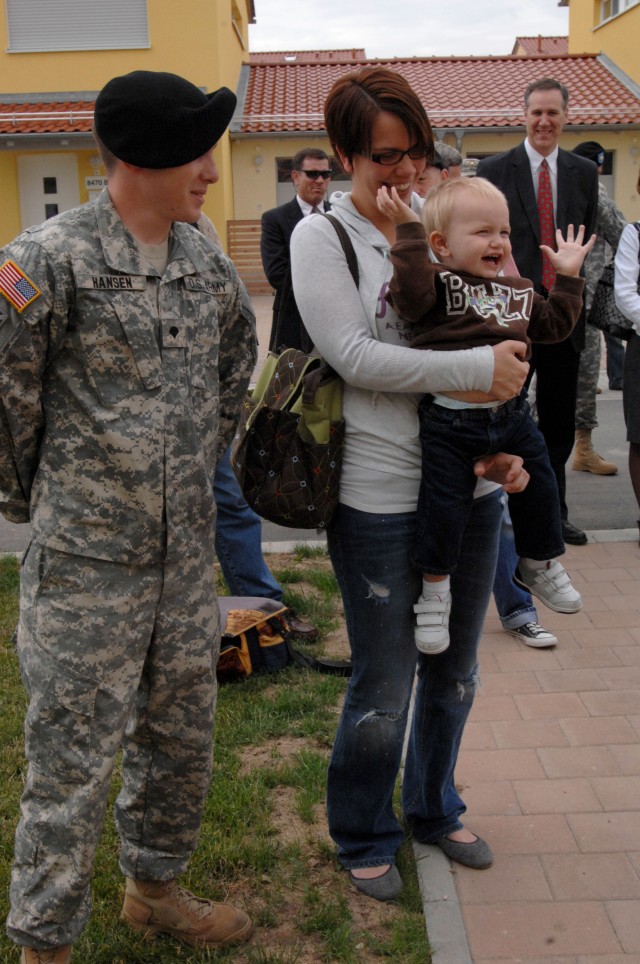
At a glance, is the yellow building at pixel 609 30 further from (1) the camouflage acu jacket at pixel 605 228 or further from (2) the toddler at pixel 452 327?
(2) the toddler at pixel 452 327

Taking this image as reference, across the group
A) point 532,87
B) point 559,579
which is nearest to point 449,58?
point 532,87

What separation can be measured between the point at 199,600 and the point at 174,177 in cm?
94

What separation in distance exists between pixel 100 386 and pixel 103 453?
0.14 meters

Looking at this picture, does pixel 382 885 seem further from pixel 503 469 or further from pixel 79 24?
pixel 79 24

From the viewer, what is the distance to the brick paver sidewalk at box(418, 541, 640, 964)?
2746 millimetres

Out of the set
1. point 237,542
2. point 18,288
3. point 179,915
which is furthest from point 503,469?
point 237,542

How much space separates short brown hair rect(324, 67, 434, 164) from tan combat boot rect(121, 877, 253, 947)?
191 cm

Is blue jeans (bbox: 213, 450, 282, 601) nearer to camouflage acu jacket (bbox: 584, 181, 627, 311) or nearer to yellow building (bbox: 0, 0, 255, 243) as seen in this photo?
camouflage acu jacket (bbox: 584, 181, 627, 311)

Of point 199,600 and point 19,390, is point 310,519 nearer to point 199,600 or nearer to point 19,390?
point 199,600

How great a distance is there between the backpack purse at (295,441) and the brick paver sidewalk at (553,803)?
117 centimetres

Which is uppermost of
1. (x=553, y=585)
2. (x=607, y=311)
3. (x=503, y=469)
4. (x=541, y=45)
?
(x=541, y=45)

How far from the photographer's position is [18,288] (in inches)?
83.0

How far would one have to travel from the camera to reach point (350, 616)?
2.73 m

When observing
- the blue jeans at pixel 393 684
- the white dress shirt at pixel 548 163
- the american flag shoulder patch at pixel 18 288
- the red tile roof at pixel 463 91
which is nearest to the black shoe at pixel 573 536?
the white dress shirt at pixel 548 163
